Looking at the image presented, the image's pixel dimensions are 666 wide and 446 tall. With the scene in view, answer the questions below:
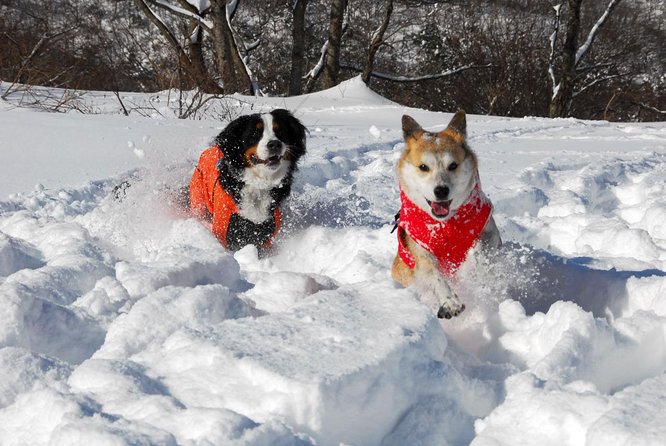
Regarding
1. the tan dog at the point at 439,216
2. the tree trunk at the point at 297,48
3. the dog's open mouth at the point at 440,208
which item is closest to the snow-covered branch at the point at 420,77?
the tree trunk at the point at 297,48

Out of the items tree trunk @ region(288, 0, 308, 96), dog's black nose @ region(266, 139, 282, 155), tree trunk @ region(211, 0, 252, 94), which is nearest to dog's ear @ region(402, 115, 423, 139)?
dog's black nose @ region(266, 139, 282, 155)

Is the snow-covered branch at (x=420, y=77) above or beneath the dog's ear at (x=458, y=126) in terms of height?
beneath

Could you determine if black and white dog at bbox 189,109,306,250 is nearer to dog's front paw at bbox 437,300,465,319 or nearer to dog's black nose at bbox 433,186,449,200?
dog's black nose at bbox 433,186,449,200

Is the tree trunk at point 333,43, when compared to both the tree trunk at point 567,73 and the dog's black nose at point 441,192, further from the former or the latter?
the dog's black nose at point 441,192

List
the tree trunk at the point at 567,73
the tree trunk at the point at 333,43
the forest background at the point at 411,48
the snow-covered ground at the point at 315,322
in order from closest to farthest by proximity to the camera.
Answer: the snow-covered ground at the point at 315,322 → the tree trunk at the point at 567,73 → the forest background at the point at 411,48 → the tree trunk at the point at 333,43

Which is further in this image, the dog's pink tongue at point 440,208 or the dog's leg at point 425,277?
the dog's pink tongue at point 440,208

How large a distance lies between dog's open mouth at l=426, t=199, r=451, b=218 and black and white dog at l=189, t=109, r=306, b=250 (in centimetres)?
154

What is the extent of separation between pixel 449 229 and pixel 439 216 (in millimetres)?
84

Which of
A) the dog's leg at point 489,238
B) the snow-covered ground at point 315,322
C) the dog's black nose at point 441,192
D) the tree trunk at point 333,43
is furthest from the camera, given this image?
the tree trunk at point 333,43

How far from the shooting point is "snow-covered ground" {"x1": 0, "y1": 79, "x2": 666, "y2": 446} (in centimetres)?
195

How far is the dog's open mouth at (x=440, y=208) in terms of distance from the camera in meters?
3.61

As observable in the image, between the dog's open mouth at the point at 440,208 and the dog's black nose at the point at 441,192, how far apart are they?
40mm

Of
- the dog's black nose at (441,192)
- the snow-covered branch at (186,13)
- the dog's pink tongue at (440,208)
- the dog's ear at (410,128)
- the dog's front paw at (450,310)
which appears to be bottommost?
the dog's front paw at (450,310)

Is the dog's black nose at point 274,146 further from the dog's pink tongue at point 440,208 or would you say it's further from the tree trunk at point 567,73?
the tree trunk at point 567,73
